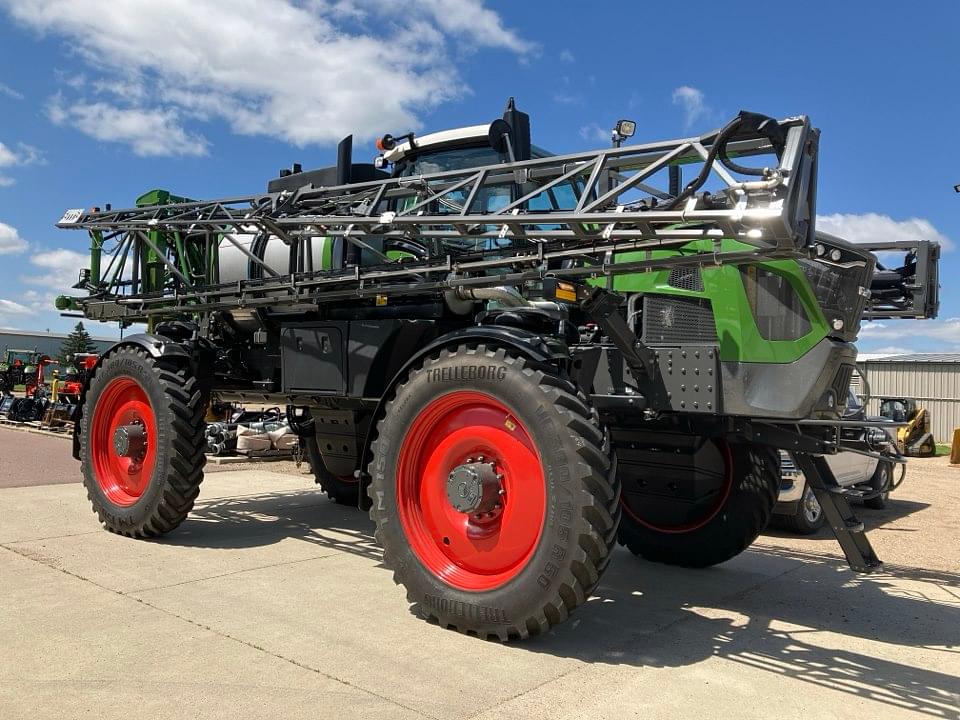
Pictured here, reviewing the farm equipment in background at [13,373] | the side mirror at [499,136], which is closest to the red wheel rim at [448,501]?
the side mirror at [499,136]

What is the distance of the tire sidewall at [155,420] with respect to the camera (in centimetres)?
634

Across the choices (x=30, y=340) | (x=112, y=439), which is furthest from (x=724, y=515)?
(x=30, y=340)

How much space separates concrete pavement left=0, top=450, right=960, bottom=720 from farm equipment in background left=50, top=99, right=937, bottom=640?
0.39 meters

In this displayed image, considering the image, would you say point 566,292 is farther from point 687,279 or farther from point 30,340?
point 30,340

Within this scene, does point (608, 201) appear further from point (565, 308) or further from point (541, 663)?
point (541, 663)

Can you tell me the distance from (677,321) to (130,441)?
4646 millimetres

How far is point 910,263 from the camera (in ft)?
18.6

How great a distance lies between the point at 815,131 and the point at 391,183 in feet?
8.58

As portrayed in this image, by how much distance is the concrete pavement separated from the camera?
11.2ft

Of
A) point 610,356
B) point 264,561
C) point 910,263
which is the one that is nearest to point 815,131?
point 610,356

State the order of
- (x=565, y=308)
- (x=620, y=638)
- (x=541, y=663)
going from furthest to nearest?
(x=565, y=308) < (x=620, y=638) < (x=541, y=663)

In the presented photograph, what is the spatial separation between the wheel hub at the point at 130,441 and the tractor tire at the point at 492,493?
2.90 m

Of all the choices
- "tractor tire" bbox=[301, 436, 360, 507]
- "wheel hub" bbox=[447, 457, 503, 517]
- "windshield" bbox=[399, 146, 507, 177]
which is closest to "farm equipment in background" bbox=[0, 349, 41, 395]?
"tractor tire" bbox=[301, 436, 360, 507]

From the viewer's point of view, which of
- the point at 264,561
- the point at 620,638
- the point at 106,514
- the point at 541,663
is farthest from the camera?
the point at 106,514
